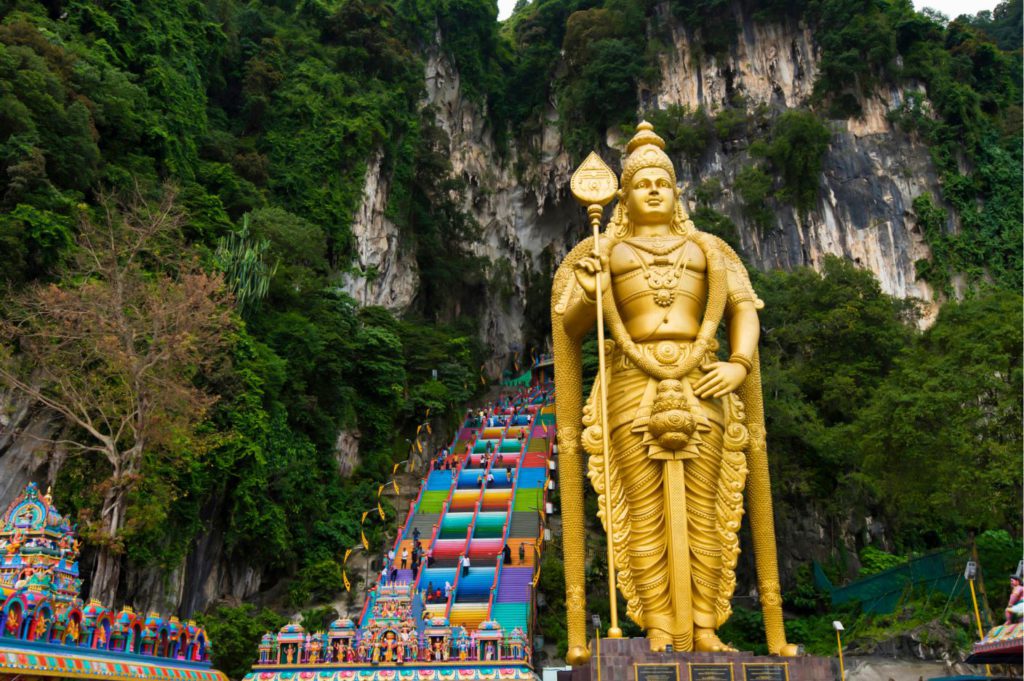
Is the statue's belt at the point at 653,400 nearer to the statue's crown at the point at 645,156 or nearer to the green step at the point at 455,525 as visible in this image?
the statue's crown at the point at 645,156

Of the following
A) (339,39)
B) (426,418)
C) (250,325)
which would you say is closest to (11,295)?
(250,325)

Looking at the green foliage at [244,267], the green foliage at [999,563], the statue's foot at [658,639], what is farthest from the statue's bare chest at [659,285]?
the green foliage at [244,267]

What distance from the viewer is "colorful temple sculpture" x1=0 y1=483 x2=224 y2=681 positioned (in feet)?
17.5

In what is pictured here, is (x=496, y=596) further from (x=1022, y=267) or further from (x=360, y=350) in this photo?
(x=1022, y=267)

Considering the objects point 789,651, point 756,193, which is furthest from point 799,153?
point 789,651

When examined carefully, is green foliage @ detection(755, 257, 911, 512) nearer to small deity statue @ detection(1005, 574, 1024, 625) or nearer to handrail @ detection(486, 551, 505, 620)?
handrail @ detection(486, 551, 505, 620)

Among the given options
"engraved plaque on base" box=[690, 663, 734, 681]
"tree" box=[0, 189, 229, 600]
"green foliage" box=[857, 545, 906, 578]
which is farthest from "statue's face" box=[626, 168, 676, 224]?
"green foliage" box=[857, 545, 906, 578]

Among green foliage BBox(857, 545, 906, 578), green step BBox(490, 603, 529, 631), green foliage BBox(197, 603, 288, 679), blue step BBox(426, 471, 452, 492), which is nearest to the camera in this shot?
green foliage BBox(197, 603, 288, 679)

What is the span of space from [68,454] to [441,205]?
751 inches

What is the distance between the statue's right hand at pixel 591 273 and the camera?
256 inches

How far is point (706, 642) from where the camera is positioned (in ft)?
19.9

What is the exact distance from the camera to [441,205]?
92.9ft

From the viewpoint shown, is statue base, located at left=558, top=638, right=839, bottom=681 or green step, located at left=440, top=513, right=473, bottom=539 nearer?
statue base, located at left=558, top=638, right=839, bottom=681

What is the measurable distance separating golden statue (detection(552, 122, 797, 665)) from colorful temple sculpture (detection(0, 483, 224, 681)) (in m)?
3.41
